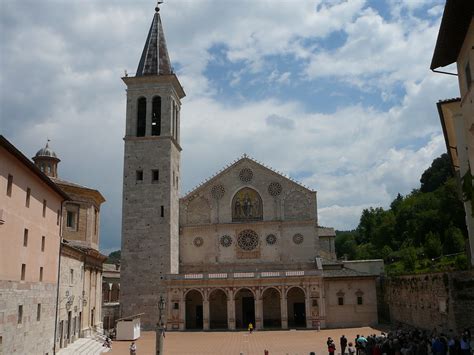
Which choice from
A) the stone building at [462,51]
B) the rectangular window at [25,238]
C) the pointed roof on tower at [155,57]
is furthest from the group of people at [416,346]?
the pointed roof on tower at [155,57]

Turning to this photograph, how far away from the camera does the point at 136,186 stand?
47.6 meters

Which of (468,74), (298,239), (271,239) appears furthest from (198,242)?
(468,74)

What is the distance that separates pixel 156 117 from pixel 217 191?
9690mm

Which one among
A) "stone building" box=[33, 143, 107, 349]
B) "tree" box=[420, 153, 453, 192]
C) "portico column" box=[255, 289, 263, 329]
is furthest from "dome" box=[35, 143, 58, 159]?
"tree" box=[420, 153, 453, 192]

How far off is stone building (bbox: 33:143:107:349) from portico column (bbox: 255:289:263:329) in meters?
13.8

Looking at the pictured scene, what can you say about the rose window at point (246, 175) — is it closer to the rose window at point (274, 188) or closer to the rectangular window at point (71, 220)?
the rose window at point (274, 188)

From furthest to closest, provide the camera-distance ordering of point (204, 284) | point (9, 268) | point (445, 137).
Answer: point (204, 284) < point (445, 137) < point (9, 268)

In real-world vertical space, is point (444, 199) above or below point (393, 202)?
below

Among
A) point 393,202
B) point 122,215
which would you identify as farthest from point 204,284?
point 393,202

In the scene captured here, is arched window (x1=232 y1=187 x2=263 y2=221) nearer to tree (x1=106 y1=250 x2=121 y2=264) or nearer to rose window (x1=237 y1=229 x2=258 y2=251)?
rose window (x1=237 y1=229 x2=258 y2=251)

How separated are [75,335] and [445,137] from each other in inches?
942

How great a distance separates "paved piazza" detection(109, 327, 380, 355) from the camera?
1145 inches

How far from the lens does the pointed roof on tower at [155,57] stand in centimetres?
4984

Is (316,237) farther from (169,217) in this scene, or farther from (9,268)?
(9,268)
